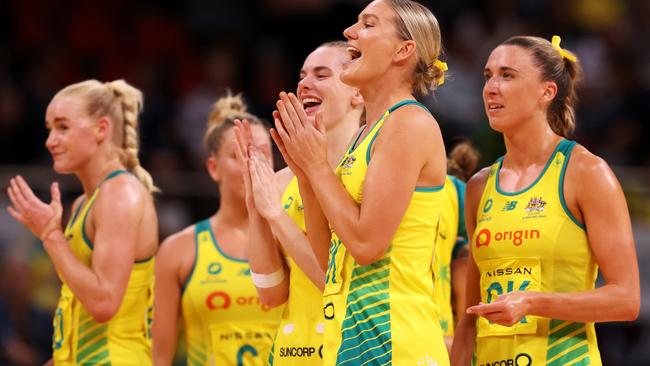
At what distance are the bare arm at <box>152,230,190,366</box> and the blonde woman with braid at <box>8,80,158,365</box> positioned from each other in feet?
0.26

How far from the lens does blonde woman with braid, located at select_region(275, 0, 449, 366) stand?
332 cm

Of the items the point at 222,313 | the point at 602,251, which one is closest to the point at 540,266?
the point at 602,251

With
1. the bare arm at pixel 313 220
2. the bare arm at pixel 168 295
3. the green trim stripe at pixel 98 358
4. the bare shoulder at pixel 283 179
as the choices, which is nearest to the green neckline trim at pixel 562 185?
the bare arm at pixel 313 220

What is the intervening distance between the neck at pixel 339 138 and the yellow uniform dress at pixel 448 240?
498 mm

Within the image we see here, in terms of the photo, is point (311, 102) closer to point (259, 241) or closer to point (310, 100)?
point (310, 100)

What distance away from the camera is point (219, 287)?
5090 mm

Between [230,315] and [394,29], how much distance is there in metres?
2.02

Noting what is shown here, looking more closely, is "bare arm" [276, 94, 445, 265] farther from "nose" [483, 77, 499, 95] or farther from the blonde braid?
the blonde braid

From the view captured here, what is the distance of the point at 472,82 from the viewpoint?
32.7 feet

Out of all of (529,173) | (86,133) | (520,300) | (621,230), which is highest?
(86,133)

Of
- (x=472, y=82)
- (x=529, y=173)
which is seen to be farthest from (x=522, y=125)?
(x=472, y=82)

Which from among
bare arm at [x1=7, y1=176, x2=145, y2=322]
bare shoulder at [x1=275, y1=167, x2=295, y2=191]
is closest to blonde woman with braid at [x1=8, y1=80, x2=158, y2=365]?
bare arm at [x1=7, y1=176, x2=145, y2=322]

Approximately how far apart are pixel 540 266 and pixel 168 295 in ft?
6.84

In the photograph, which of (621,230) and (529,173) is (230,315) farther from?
(621,230)
